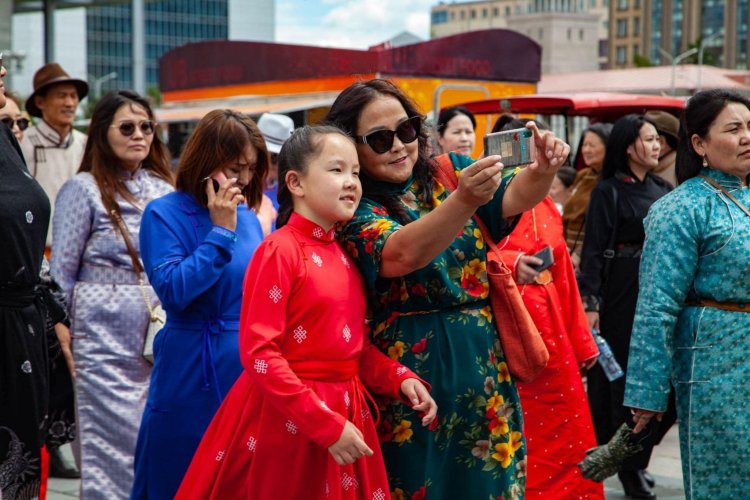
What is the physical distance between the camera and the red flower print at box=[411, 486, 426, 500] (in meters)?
3.22

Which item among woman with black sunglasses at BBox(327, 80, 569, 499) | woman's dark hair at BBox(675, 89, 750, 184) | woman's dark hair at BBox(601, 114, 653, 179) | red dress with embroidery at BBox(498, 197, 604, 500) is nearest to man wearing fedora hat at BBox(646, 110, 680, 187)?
woman's dark hair at BBox(601, 114, 653, 179)

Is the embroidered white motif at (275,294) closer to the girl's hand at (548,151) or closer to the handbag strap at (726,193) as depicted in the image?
the girl's hand at (548,151)

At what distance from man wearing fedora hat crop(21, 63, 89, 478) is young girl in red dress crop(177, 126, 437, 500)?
4504 millimetres

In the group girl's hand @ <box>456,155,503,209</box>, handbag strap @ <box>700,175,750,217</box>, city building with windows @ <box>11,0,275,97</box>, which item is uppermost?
city building with windows @ <box>11,0,275,97</box>

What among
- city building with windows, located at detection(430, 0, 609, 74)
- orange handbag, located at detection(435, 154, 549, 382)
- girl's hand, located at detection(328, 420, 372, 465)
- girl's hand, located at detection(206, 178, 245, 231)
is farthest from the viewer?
city building with windows, located at detection(430, 0, 609, 74)

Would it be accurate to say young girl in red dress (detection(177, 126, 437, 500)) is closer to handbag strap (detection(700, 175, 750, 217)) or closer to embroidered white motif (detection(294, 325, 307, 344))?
embroidered white motif (detection(294, 325, 307, 344))

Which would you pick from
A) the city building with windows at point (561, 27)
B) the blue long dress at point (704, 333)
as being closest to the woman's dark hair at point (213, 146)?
the blue long dress at point (704, 333)

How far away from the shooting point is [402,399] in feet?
10.2

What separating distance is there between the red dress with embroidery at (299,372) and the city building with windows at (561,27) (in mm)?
105937

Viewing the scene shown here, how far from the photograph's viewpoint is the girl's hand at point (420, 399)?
3039mm

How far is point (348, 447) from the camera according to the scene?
9.63ft

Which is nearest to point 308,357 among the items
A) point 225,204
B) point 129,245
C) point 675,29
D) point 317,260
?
point 317,260

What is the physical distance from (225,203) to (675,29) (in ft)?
420

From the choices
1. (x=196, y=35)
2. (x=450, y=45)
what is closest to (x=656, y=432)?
(x=450, y=45)
